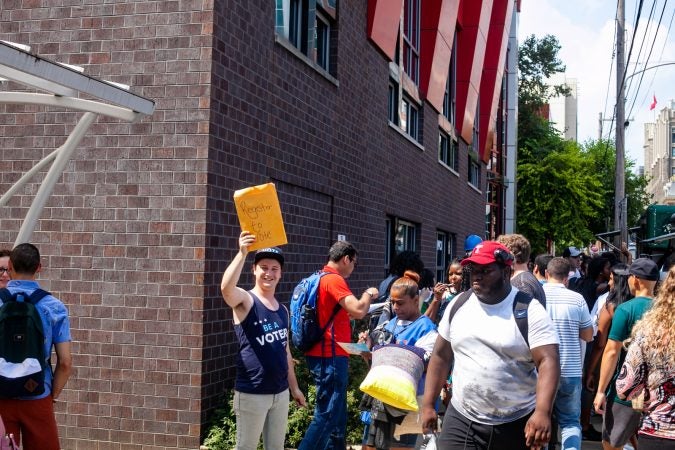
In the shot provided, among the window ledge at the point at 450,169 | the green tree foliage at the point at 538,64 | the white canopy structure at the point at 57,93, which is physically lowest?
the white canopy structure at the point at 57,93

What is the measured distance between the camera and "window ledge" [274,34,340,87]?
872 cm

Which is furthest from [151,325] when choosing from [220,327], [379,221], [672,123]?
[672,123]

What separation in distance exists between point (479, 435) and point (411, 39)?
44.1 ft

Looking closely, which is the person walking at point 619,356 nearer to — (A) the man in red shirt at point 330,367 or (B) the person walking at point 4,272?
(A) the man in red shirt at point 330,367

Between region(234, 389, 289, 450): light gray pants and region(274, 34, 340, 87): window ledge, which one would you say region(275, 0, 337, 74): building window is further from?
region(234, 389, 289, 450): light gray pants

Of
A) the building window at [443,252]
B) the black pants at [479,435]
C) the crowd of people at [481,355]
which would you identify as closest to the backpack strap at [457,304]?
the crowd of people at [481,355]

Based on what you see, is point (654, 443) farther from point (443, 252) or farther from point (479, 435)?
point (443, 252)

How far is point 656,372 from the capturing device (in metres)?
3.78

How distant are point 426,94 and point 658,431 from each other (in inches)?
541

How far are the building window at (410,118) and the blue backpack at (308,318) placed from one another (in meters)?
9.78

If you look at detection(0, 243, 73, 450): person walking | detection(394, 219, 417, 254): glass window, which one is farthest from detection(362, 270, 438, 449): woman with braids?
detection(394, 219, 417, 254): glass window

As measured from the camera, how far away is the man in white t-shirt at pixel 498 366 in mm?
4152

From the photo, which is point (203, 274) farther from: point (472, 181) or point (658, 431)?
point (472, 181)

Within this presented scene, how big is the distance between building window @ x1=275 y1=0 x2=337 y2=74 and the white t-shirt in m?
5.54
